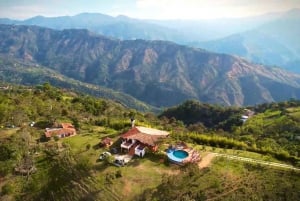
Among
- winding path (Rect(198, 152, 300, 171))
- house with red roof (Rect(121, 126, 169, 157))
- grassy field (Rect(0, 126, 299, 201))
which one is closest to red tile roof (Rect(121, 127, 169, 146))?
house with red roof (Rect(121, 126, 169, 157))

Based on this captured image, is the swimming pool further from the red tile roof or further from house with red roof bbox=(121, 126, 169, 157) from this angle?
the red tile roof

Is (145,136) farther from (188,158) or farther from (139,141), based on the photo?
(188,158)

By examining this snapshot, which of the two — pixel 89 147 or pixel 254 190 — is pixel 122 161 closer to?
pixel 89 147

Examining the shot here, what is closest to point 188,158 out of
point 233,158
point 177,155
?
point 177,155

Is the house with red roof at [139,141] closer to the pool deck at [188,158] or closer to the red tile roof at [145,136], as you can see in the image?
the red tile roof at [145,136]

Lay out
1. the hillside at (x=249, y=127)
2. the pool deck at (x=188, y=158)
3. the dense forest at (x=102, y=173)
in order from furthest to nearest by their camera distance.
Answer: the hillside at (x=249, y=127), the pool deck at (x=188, y=158), the dense forest at (x=102, y=173)

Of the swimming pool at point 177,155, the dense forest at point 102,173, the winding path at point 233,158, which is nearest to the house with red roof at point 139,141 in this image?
the dense forest at point 102,173

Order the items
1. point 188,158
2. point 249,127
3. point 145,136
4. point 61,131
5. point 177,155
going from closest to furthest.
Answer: point 188,158, point 177,155, point 145,136, point 61,131, point 249,127
